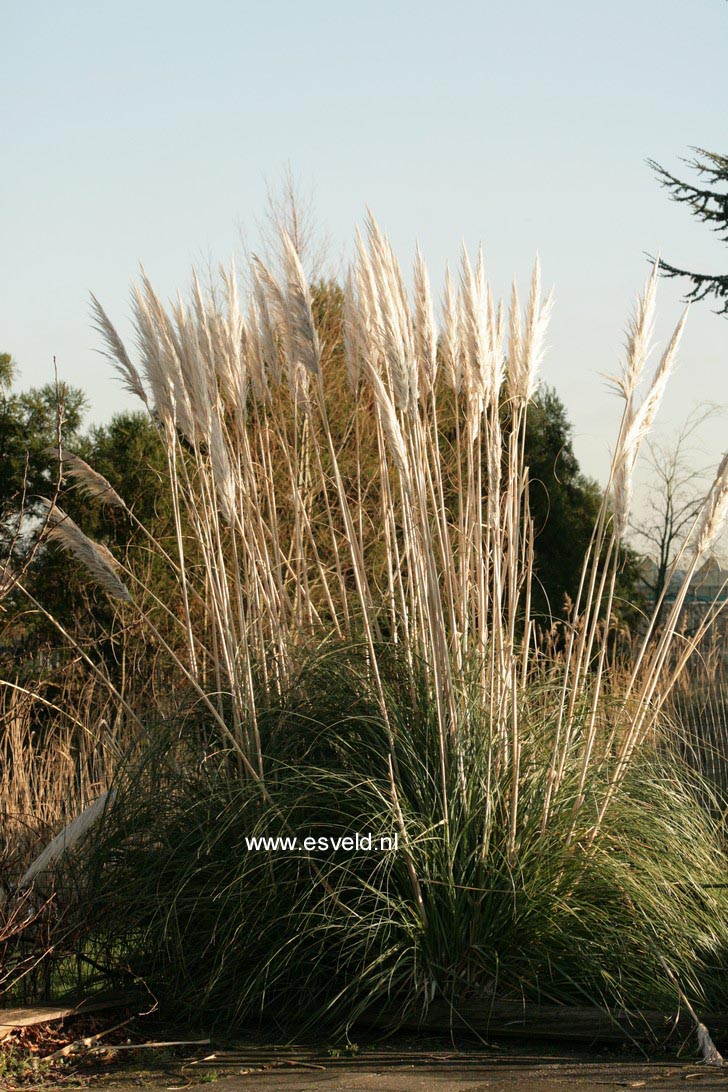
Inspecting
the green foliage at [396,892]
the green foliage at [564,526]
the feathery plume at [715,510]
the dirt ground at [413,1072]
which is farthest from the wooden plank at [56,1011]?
the green foliage at [564,526]

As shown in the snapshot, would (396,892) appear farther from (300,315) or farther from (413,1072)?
(300,315)

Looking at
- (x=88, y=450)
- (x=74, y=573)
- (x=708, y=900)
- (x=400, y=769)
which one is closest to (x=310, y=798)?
(x=400, y=769)

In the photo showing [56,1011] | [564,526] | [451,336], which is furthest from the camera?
[564,526]

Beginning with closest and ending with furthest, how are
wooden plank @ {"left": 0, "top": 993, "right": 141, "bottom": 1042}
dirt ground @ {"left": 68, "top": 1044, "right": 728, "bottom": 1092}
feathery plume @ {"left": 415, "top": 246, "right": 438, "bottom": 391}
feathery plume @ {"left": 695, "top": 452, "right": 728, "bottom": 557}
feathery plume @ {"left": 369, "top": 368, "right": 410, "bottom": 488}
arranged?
dirt ground @ {"left": 68, "top": 1044, "right": 728, "bottom": 1092}, wooden plank @ {"left": 0, "top": 993, "right": 141, "bottom": 1042}, feathery plume @ {"left": 369, "top": 368, "right": 410, "bottom": 488}, feathery plume @ {"left": 415, "top": 246, "right": 438, "bottom": 391}, feathery plume @ {"left": 695, "top": 452, "right": 728, "bottom": 557}

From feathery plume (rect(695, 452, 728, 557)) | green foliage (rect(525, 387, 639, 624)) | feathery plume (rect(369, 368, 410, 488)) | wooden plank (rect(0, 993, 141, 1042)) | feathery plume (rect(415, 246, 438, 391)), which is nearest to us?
wooden plank (rect(0, 993, 141, 1042))

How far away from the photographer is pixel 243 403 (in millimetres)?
3967

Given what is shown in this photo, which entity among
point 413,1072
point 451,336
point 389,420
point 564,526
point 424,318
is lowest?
point 413,1072

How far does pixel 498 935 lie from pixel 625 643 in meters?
7.67

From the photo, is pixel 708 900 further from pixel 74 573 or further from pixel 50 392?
pixel 50 392

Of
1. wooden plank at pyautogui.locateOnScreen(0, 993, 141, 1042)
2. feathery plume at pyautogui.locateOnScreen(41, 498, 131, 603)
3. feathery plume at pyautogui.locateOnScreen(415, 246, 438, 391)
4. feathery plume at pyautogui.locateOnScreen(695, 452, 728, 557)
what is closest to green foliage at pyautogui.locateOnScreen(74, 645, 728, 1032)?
wooden plank at pyautogui.locateOnScreen(0, 993, 141, 1042)

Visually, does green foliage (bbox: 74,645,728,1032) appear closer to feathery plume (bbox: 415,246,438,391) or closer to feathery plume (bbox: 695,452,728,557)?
feathery plume (bbox: 695,452,728,557)

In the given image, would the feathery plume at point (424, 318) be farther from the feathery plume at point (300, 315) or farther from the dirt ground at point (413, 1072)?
the dirt ground at point (413, 1072)

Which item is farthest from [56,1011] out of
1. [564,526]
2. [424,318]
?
[564,526]

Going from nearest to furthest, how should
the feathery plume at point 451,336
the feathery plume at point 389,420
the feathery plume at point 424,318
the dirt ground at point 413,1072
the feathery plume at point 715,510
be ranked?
1. the dirt ground at point 413,1072
2. the feathery plume at point 389,420
3. the feathery plume at point 424,318
4. the feathery plume at point 451,336
5. the feathery plume at point 715,510
